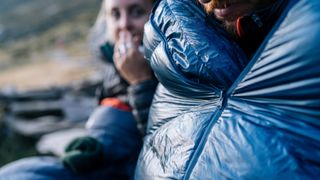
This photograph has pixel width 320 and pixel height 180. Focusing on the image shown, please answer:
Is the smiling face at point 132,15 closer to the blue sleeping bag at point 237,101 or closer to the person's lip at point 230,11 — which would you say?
the blue sleeping bag at point 237,101

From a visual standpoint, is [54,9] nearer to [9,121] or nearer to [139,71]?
[9,121]

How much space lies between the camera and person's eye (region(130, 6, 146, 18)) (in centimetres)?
280

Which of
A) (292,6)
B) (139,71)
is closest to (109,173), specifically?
(139,71)

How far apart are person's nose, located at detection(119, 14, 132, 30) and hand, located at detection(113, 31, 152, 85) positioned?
30mm

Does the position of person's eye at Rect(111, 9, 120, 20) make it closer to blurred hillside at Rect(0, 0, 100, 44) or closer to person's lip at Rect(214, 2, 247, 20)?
person's lip at Rect(214, 2, 247, 20)

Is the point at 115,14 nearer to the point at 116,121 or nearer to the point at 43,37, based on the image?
the point at 116,121

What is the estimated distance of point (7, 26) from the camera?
40.3 metres

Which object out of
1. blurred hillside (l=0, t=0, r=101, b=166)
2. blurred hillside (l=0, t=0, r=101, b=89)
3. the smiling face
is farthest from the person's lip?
blurred hillside (l=0, t=0, r=101, b=89)

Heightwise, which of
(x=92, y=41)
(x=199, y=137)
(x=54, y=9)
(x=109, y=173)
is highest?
(x=54, y=9)

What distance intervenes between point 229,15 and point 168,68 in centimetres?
26

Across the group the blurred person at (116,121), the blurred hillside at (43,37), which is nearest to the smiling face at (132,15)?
the blurred person at (116,121)

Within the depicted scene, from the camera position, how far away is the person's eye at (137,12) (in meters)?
2.80

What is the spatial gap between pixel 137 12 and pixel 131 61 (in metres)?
0.30

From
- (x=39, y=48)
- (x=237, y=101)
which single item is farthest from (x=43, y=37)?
(x=237, y=101)
